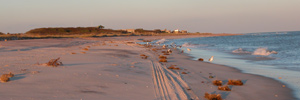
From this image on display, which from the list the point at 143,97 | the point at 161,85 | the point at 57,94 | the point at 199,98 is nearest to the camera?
the point at 57,94

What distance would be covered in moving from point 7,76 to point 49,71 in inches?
73.9

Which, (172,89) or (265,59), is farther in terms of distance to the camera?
(265,59)

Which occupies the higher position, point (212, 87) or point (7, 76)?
point (7, 76)

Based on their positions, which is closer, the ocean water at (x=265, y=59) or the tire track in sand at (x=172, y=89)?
the tire track in sand at (x=172, y=89)

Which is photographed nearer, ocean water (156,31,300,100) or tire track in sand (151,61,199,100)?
tire track in sand (151,61,199,100)

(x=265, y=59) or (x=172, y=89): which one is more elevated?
(x=172, y=89)

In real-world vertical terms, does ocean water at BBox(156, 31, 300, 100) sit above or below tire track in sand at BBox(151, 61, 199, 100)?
below

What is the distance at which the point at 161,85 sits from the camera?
350 inches

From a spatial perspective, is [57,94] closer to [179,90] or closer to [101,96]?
[101,96]

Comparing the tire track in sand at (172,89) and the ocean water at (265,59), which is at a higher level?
the tire track in sand at (172,89)

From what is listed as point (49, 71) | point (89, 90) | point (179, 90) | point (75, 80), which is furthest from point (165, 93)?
point (49, 71)

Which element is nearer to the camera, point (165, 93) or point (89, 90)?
point (89, 90)

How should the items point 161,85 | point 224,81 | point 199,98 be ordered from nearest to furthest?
1. point 199,98
2. point 161,85
3. point 224,81

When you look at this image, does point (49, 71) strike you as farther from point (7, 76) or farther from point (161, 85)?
point (161, 85)
